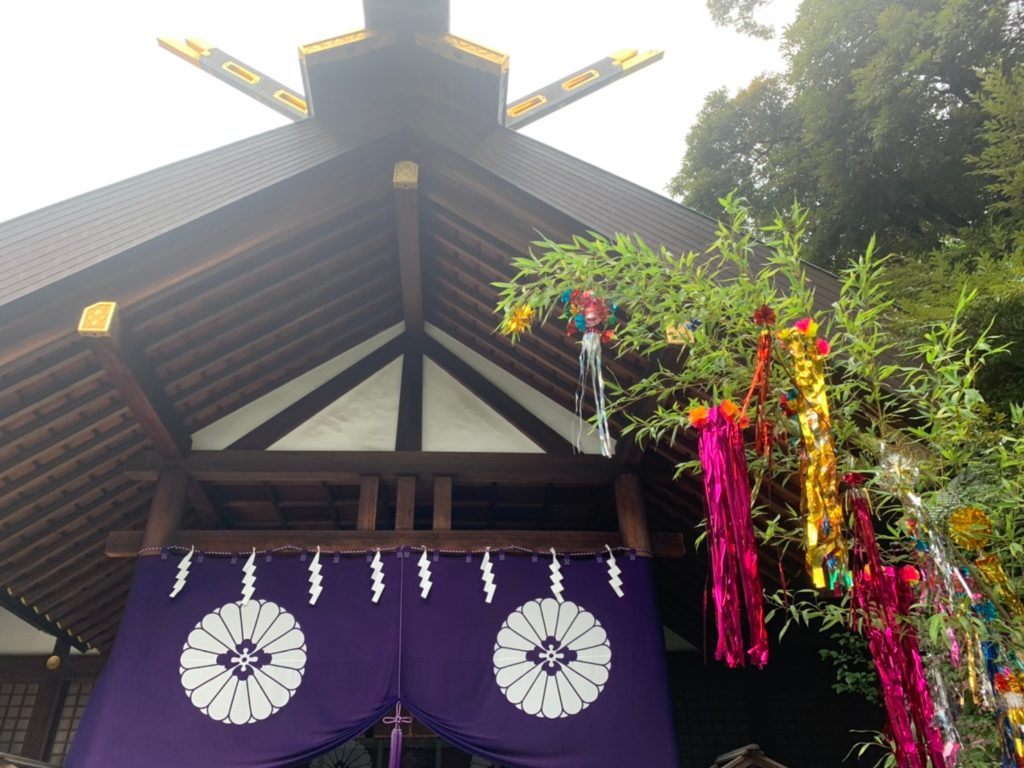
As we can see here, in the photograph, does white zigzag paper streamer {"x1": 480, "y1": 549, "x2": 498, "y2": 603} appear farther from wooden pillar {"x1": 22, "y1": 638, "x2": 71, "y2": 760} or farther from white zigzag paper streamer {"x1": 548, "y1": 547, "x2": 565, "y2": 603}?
wooden pillar {"x1": 22, "y1": 638, "x2": 71, "y2": 760}

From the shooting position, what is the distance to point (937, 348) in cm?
209

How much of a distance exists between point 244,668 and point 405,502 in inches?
56.5

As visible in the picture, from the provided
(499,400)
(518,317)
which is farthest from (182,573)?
(518,317)

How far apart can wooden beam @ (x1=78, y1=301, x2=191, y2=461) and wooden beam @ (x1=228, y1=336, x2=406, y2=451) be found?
43 cm

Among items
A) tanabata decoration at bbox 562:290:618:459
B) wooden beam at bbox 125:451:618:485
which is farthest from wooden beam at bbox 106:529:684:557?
tanabata decoration at bbox 562:290:618:459

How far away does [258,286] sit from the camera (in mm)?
4648

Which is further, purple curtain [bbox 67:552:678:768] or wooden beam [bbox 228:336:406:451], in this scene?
wooden beam [bbox 228:336:406:451]

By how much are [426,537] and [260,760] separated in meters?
1.56

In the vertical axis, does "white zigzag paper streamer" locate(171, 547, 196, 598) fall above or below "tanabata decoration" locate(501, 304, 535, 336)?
below

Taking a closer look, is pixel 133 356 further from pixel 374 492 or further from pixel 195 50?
pixel 195 50

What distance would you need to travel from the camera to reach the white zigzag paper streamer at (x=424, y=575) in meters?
4.41

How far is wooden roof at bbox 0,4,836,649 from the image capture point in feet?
→ 12.6

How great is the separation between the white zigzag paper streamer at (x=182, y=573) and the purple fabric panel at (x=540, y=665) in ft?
4.48

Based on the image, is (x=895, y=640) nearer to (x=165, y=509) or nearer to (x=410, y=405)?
(x=410, y=405)
